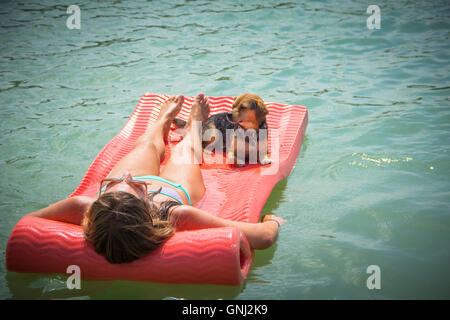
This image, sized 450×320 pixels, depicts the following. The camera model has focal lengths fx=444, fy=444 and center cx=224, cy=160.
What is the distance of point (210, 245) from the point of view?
2.51 m

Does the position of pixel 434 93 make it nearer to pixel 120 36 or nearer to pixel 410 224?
pixel 410 224

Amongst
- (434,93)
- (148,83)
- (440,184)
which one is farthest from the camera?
(148,83)

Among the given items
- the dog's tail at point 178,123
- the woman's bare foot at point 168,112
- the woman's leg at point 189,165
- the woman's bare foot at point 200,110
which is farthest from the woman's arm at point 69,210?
the dog's tail at point 178,123

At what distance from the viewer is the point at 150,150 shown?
3629 millimetres

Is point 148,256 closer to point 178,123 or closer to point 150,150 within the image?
point 150,150

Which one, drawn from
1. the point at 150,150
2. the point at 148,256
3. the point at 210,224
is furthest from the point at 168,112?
the point at 148,256

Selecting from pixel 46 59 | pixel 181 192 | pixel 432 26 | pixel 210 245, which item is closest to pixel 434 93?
pixel 432 26

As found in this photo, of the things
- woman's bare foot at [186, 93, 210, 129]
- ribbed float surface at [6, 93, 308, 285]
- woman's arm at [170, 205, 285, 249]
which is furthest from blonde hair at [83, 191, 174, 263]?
woman's bare foot at [186, 93, 210, 129]

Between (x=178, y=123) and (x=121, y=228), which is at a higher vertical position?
(x=178, y=123)

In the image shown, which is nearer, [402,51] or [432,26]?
[402,51]

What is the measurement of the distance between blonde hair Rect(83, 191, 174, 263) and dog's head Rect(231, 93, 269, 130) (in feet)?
5.78

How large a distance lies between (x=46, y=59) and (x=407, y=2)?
7.12m

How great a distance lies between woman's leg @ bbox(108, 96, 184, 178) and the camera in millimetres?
3289

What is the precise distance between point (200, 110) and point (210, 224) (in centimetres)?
190
